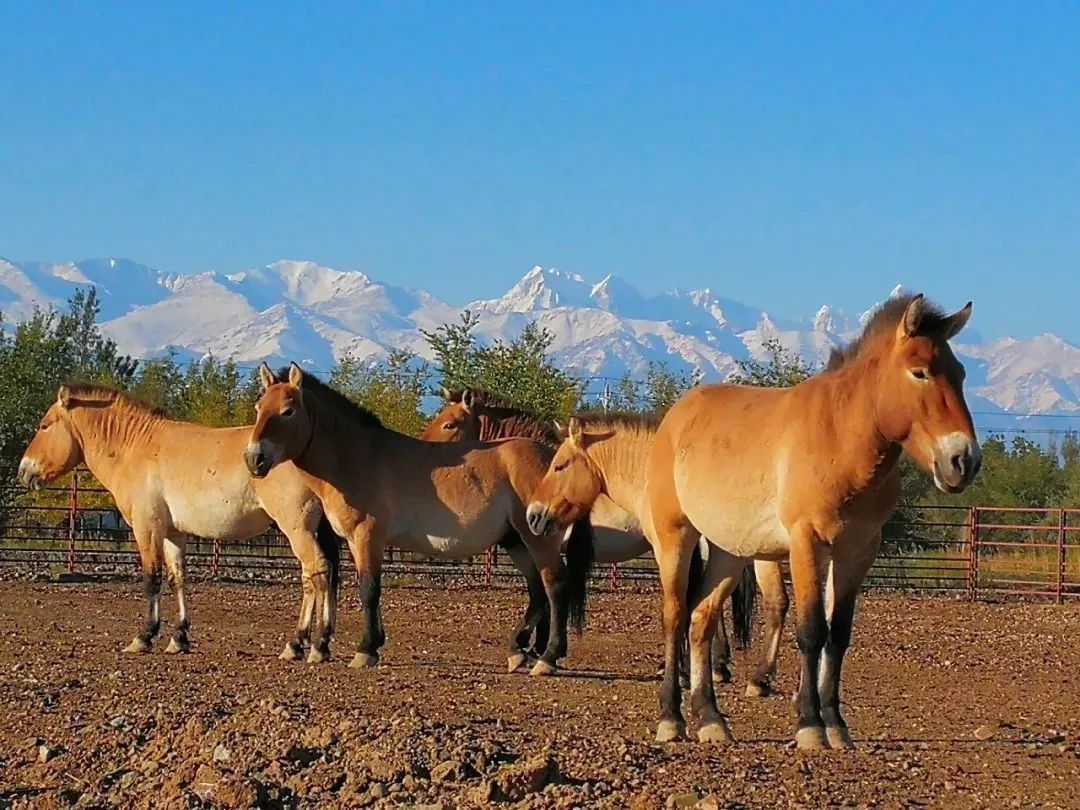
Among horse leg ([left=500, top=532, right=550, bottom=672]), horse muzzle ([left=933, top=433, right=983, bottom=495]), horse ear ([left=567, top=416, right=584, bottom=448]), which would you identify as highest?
horse ear ([left=567, top=416, right=584, bottom=448])

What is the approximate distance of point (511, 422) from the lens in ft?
48.6

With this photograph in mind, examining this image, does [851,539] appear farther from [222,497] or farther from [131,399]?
[131,399]

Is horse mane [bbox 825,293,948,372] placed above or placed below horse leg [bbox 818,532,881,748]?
above

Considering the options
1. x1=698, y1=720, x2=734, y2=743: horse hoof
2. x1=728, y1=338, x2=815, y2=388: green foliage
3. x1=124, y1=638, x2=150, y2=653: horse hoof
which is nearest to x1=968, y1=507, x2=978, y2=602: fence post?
x1=728, y1=338, x2=815, y2=388: green foliage

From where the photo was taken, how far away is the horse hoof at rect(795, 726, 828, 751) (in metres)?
7.46

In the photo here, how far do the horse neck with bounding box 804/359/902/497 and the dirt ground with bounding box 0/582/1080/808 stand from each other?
1339 millimetres

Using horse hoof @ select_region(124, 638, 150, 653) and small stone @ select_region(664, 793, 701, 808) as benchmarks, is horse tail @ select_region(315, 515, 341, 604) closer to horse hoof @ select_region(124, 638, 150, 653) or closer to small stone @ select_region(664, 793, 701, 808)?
horse hoof @ select_region(124, 638, 150, 653)

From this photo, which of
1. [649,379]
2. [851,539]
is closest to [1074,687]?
[851,539]

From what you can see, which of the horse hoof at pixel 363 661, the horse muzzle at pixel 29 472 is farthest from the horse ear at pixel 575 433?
the horse muzzle at pixel 29 472

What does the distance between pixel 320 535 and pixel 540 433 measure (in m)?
2.66

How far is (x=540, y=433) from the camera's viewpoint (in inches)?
564

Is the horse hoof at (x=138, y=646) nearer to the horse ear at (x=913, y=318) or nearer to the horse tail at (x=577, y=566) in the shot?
the horse tail at (x=577, y=566)

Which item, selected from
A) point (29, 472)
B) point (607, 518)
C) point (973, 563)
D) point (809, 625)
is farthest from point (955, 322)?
point (973, 563)

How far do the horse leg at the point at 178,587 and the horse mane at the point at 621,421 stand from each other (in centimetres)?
384
